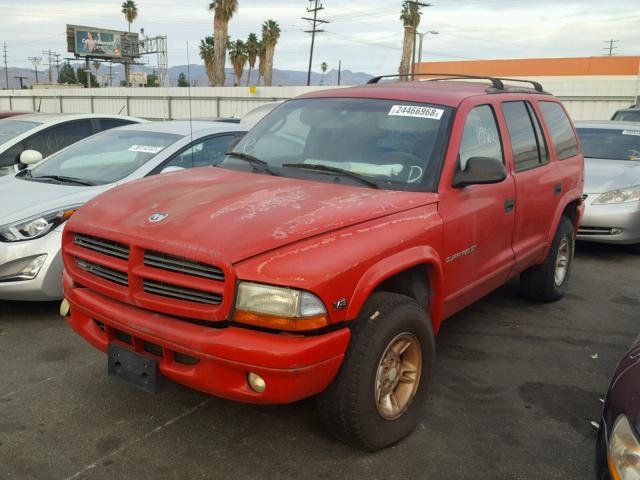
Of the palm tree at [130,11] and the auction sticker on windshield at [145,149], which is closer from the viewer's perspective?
the auction sticker on windshield at [145,149]

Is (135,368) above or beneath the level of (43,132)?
beneath

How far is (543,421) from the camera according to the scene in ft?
11.2

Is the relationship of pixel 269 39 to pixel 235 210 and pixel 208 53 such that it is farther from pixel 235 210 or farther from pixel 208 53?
pixel 235 210

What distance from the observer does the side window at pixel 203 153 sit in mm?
5543

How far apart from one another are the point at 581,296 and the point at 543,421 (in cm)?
272

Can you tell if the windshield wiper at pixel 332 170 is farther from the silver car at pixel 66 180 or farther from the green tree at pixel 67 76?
the green tree at pixel 67 76

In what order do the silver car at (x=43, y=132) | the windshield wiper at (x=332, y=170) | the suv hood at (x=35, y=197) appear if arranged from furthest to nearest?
the silver car at (x=43, y=132)
the suv hood at (x=35, y=197)
the windshield wiper at (x=332, y=170)

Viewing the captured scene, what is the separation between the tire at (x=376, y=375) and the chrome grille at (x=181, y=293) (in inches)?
25.6

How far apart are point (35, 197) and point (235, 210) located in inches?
102

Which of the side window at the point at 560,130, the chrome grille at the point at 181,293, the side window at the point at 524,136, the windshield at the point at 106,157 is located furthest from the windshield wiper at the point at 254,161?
the side window at the point at 560,130

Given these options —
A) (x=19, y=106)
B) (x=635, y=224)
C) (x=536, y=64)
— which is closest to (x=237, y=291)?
(x=635, y=224)

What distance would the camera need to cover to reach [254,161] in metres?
3.96

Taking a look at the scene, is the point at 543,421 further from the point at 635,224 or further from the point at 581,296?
the point at 635,224

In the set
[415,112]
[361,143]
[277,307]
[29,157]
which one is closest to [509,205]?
[415,112]
